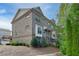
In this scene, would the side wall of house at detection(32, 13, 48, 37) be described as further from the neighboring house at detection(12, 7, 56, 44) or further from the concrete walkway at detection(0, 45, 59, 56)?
the concrete walkway at detection(0, 45, 59, 56)

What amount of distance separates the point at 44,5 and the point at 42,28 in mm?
276

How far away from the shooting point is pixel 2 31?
2.26 m

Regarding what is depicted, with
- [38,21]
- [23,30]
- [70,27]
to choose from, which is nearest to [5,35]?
[23,30]

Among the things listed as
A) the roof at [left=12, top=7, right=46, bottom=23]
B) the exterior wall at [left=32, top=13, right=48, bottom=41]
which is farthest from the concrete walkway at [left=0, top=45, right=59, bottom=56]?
the roof at [left=12, top=7, right=46, bottom=23]

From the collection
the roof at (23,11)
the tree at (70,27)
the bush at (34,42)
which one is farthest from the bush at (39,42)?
the roof at (23,11)

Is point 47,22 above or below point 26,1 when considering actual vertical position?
below

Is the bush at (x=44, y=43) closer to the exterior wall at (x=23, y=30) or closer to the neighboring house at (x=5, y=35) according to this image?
the exterior wall at (x=23, y=30)

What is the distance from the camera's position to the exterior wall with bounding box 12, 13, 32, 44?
88.8 inches

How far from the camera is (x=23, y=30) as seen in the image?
2.26 meters

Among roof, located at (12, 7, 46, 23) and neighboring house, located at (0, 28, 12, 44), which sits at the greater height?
roof, located at (12, 7, 46, 23)

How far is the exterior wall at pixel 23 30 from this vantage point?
88.8 inches

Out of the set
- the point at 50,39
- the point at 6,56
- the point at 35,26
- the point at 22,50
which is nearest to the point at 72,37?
the point at 50,39

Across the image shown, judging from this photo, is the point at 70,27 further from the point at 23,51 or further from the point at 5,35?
the point at 5,35

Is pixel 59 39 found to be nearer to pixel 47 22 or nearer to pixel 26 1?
pixel 47 22
